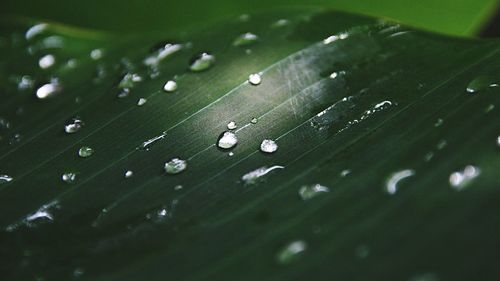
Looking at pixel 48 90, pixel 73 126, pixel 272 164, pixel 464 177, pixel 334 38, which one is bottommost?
pixel 464 177

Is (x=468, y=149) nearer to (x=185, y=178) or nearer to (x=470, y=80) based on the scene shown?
(x=470, y=80)

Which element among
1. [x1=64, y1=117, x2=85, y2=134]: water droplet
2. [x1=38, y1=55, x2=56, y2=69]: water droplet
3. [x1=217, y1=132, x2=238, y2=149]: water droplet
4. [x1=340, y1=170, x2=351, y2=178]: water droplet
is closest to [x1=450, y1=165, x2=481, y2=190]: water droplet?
[x1=340, y1=170, x2=351, y2=178]: water droplet

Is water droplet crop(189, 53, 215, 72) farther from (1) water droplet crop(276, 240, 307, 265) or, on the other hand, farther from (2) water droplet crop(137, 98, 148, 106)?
(1) water droplet crop(276, 240, 307, 265)

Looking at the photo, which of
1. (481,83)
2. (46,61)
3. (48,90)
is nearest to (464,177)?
(481,83)

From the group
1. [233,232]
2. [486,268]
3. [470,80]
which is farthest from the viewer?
[470,80]

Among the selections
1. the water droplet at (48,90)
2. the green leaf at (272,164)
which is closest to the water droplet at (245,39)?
the green leaf at (272,164)

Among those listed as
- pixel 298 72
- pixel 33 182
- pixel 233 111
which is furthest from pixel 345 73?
pixel 33 182

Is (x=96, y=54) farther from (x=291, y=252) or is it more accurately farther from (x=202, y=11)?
(x=291, y=252)
